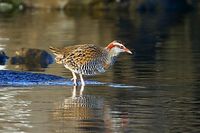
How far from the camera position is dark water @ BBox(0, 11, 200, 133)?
12664 mm

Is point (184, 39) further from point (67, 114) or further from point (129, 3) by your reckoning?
point (129, 3)

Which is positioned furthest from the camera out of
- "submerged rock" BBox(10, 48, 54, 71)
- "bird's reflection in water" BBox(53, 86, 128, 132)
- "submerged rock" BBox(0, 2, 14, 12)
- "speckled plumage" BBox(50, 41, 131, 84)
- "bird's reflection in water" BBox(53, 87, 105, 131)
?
"submerged rock" BBox(0, 2, 14, 12)

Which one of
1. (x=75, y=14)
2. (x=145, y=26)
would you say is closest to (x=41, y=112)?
(x=145, y=26)

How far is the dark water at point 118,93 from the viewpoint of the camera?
12.7 metres

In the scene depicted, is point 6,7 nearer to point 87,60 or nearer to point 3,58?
point 3,58

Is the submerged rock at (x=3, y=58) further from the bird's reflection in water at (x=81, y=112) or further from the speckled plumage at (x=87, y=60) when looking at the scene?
the bird's reflection in water at (x=81, y=112)

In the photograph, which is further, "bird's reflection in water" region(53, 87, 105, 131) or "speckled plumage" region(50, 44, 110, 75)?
"speckled plumage" region(50, 44, 110, 75)

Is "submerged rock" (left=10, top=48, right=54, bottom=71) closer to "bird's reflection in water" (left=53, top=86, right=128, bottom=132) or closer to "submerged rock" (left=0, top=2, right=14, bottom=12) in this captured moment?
"bird's reflection in water" (left=53, top=86, right=128, bottom=132)

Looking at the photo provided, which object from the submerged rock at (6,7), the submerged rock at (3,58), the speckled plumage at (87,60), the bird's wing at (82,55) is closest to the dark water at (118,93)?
the submerged rock at (3,58)

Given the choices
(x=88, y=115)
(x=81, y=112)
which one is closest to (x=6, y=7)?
(x=81, y=112)

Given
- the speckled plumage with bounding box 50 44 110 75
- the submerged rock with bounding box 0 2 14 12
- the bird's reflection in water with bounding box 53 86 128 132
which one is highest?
the submerged rock with bounding box 0 2 14 12

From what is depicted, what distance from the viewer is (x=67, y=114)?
44.5ft

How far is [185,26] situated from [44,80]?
1007 inches

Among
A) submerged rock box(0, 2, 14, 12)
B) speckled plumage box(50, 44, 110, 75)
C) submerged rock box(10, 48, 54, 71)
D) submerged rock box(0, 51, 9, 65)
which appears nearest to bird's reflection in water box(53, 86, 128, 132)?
speckled plumage box(50, 44, 110, 75)
